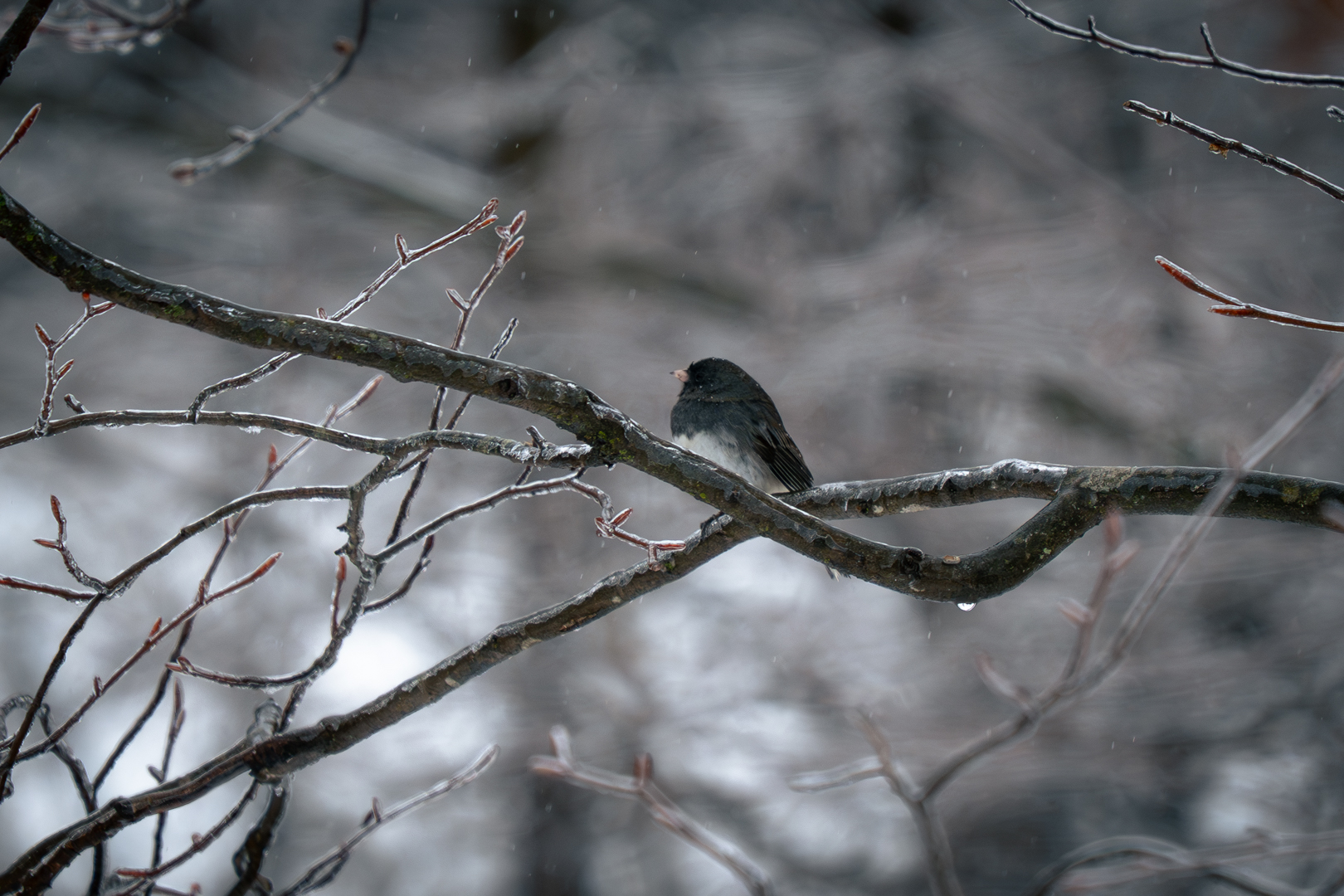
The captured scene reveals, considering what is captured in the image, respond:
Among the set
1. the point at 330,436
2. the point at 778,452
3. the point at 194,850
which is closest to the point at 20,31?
the point at 330,436

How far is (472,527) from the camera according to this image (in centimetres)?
367

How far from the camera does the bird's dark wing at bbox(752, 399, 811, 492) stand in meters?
1.83

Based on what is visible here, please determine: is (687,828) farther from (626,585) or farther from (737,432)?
(737,432)

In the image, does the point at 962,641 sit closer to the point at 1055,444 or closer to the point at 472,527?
the point at 1055,444

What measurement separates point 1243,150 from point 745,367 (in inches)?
122

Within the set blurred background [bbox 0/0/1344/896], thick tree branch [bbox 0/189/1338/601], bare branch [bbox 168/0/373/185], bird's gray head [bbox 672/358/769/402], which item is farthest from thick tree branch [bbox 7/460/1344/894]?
blurred background [bbox 0/0/1344/896]

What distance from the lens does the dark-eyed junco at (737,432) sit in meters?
1.81

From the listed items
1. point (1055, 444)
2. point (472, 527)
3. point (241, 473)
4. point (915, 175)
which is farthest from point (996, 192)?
point (241, 473)

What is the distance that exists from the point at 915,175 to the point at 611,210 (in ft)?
4.61

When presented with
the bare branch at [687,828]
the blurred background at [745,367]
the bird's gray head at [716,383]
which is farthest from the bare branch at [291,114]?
the blurred background at [745,367]

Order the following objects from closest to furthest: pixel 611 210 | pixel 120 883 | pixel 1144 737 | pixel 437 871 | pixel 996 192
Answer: pixel 120 883 < pixel 1144 737 < pixel 437 871 < pixel 996 192 < pixel 611 210

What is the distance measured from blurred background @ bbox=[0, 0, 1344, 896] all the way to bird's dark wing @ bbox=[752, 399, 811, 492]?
1.46 m

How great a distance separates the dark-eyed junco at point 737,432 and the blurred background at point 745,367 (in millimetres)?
1488

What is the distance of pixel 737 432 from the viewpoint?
182 cm
